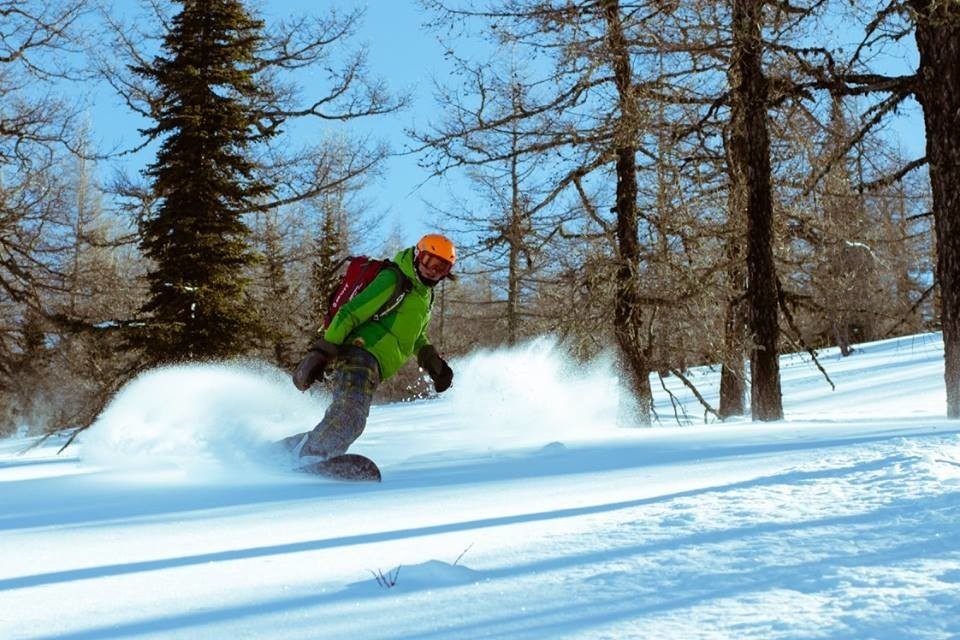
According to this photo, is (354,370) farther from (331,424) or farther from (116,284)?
(116,284)

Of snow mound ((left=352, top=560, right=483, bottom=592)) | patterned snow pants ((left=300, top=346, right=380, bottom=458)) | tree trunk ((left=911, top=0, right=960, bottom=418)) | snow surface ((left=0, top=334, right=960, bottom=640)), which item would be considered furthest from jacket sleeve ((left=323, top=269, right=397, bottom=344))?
tree trunk ((left=911, top=0, right=960, bottom=418))

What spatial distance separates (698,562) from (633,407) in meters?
10.7

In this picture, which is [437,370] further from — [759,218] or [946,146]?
[759,218]

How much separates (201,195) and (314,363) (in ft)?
39.1

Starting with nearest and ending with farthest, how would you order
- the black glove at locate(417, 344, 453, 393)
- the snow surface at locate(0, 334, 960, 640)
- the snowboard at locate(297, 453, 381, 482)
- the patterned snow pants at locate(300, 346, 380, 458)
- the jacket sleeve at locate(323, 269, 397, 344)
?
the snow surface at locate(0, 334, 960, 640)
the snowboard at locate(297, 453, 381, 482)
the patterned snow pants at locate(300, 346, 380, 458)
the jacket sleeve at locate(323, 269, 397, 344)
the black glove at locate(417, 344, 453, 393)

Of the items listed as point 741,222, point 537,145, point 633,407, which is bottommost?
point 633,407

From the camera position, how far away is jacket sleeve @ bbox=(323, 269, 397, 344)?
238 inches

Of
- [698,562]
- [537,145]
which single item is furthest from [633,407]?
[698,562]

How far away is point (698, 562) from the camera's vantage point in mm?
2773

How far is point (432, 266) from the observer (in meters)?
6.14

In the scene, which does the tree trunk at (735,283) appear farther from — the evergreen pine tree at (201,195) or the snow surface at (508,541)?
the evergreen pine tree at (201,195)

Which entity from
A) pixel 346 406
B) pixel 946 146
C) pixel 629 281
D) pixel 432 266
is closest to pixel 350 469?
pixel 346 406

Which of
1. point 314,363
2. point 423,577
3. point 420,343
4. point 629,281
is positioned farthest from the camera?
point 629,281

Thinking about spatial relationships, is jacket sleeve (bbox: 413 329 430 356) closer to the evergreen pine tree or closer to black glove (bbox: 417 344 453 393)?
black glove (bbox: 417 344 453 393)
